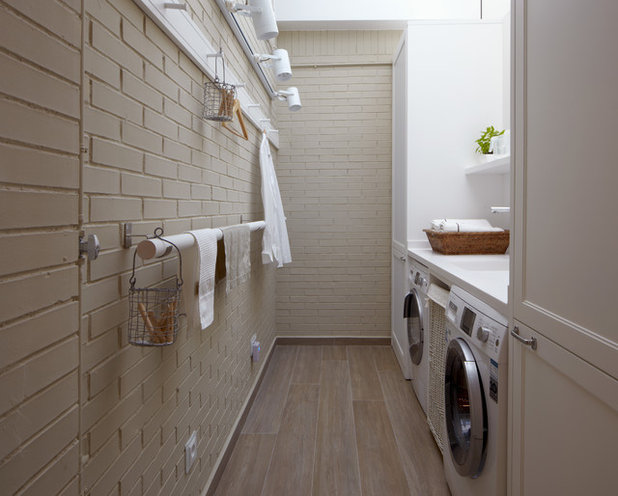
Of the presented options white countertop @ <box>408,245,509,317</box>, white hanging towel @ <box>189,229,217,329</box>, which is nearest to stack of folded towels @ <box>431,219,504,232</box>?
white countertop @ <box>408,245,509,317</box>

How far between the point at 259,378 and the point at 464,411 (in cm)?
165

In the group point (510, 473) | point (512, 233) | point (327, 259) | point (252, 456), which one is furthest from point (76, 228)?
point (327, 259)

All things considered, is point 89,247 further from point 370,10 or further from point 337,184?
point 370,10

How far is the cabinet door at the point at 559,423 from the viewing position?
2.68 ft

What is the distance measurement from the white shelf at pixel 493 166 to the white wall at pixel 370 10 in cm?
148

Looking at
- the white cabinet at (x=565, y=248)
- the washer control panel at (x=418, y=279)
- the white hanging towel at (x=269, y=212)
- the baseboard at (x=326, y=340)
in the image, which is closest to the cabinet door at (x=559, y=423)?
the white cabinet at (x=565, y=248)

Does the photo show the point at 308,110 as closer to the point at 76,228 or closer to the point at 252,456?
the point at 252,456

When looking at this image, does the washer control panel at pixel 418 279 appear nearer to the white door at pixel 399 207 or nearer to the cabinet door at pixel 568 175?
the white door at pixel 399 207

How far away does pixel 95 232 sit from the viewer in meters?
0.92

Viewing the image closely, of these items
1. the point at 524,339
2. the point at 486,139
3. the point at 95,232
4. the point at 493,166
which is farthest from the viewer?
the point at 486,139

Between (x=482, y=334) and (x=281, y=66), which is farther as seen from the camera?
(x=281, y=66)

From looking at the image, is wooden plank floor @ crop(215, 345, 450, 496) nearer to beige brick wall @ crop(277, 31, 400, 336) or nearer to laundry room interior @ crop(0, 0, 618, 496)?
laundry room interior @ crop(0, 0, 618, 496)


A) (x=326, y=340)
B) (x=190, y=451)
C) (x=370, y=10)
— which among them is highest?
(x=370, y=10)

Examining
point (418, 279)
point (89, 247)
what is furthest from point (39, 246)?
point (418, 279)
